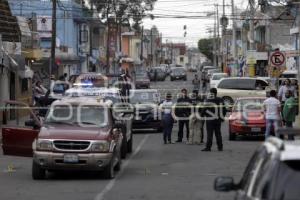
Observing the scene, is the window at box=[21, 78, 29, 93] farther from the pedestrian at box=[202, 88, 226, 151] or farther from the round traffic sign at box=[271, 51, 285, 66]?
the pedestrian at box=[202, 88, 226, 151]

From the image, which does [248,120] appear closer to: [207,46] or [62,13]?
[62,13]

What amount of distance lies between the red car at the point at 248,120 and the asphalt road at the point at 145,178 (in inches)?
116

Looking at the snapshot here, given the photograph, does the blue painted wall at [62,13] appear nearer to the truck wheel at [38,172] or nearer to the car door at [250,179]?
the truck wheel at [38,172]

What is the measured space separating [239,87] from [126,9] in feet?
133

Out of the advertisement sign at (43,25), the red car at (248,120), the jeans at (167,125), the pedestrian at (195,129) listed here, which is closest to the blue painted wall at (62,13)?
the advertisement sign at (43,25)

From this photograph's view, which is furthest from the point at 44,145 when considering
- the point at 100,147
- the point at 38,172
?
the point at 100,147

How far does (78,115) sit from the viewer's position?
50.8 ft

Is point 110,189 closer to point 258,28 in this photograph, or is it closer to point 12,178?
point 12,178

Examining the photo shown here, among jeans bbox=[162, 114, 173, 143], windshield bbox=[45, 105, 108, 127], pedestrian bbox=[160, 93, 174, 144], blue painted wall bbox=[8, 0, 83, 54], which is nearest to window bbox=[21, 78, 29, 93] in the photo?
pedestrian bbox=[160, 93, 174, 144]

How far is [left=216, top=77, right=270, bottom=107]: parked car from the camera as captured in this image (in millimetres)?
42284

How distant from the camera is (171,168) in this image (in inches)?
671

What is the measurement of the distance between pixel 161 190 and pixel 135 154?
23.6ft

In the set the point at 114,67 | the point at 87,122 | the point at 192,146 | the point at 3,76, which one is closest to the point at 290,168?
the point at 87,122

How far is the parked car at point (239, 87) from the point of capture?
42.3 meters
